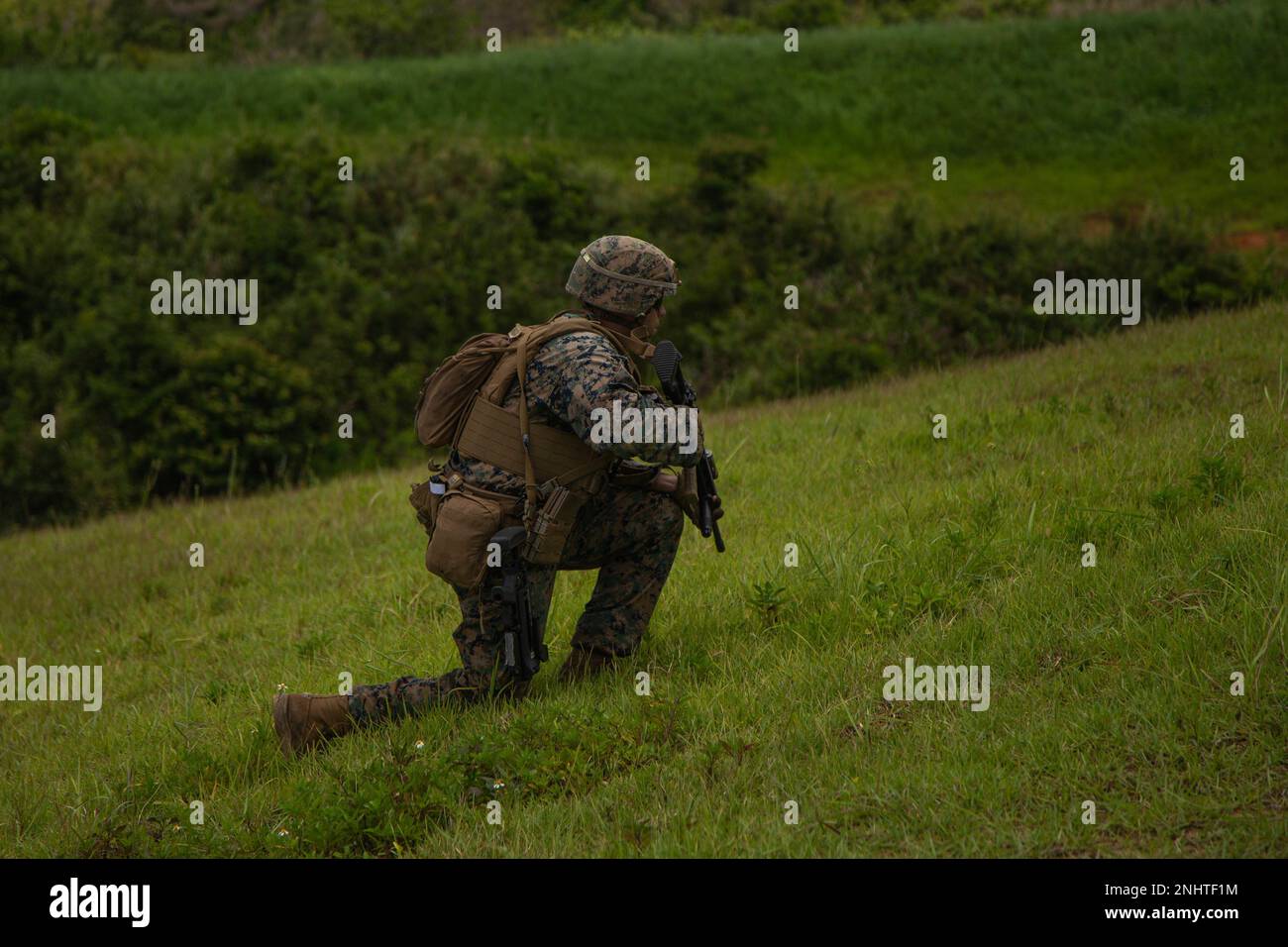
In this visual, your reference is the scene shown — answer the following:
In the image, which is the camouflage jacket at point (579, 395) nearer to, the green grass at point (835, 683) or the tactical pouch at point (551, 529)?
the tactical pouch at point (551, 529)

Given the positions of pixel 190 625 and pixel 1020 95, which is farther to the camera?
pixel 1020 95

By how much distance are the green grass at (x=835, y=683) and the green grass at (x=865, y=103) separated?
41.7 feet

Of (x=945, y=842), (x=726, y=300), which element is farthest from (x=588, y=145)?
(x=945, y=842)

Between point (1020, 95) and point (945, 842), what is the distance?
71.0 ft

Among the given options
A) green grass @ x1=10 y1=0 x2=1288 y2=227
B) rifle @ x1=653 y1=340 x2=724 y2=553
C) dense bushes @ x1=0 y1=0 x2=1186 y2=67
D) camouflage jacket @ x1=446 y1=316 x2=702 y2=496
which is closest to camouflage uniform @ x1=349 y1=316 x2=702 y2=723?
camouflage jacket @ x1=446 y1=316 x2=702 y2=496

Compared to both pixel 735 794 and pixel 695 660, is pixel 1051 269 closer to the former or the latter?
pixel 695 660

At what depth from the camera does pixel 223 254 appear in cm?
2064

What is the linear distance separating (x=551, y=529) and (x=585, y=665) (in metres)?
0.85

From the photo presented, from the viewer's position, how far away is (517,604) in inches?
211

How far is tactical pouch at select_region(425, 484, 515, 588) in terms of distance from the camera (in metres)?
5.33

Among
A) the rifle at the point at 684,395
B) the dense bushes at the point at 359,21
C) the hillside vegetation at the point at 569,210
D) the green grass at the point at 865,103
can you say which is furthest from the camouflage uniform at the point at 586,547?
the dense bushes at the point at 359,21

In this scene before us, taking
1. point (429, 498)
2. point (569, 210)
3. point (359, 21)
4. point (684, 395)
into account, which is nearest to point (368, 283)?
point (569, 210)

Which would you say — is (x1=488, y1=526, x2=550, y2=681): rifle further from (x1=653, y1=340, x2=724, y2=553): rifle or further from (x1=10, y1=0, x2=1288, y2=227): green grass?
(x1=10, y1=0, x2=1288, y2=227): green grass
